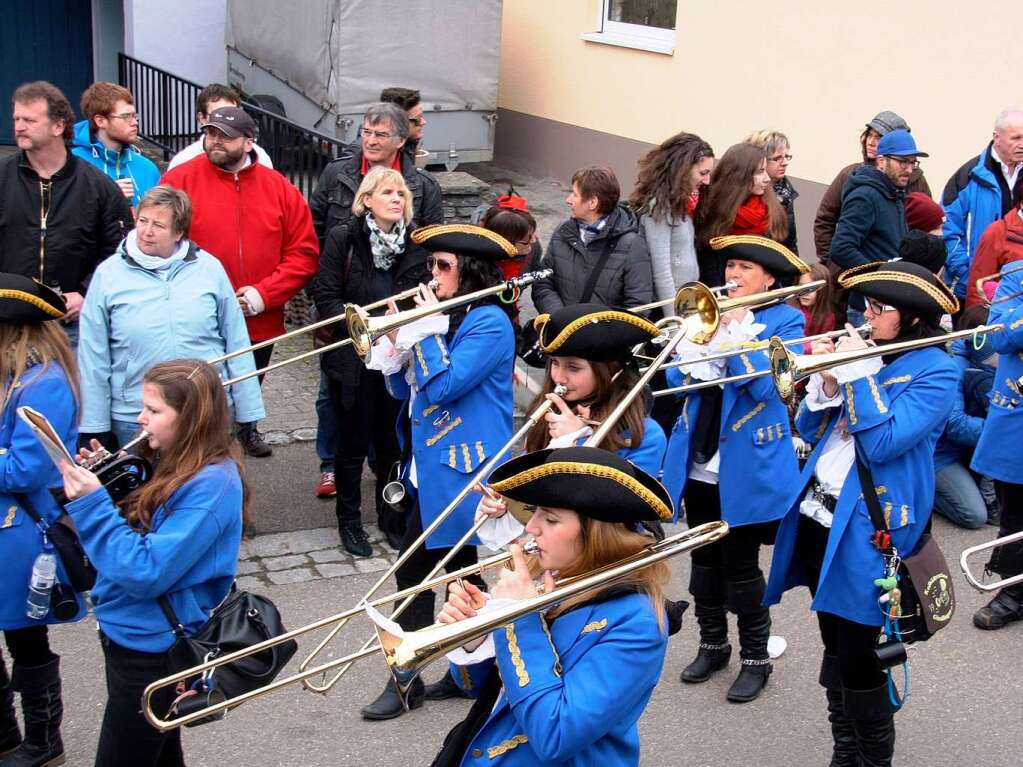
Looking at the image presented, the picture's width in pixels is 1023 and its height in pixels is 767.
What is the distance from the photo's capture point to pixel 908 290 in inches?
161

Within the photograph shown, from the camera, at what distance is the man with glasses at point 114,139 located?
7.17 metres

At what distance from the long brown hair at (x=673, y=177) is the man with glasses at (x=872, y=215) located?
3.81ft

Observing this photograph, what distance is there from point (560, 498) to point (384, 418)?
11.7 ft

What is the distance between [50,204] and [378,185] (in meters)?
1.66

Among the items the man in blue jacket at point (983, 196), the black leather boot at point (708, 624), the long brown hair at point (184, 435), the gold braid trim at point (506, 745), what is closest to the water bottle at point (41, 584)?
the long brown hair at point (184, 435)

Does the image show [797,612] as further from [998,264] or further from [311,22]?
[311,22]

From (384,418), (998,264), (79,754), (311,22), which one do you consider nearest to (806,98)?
(998,264)

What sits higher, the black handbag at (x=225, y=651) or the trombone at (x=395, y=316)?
the trombone at (x=395, y=316)

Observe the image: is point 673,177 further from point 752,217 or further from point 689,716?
point 689,716

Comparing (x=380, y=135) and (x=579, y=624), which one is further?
(x=380, y=135)

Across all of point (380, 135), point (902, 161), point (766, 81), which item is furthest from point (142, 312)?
point (766, 81)

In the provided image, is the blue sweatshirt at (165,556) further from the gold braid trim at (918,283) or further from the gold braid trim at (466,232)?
the gold braid trim at (918,283)

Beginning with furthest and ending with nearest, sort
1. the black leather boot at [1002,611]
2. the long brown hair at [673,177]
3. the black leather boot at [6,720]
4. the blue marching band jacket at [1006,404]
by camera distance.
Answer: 1. the long brown hair at [673,177]
2. the black leather boot at [1002,611]
3. the blue marching band jacket at [1006,404]
4. the black leather boot at [6,720]

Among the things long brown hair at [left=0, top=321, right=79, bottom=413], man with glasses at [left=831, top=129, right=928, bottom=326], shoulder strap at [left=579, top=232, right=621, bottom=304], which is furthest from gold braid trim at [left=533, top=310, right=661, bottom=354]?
man with glasses at [left=831, top=129, right=928, bottom=326]
